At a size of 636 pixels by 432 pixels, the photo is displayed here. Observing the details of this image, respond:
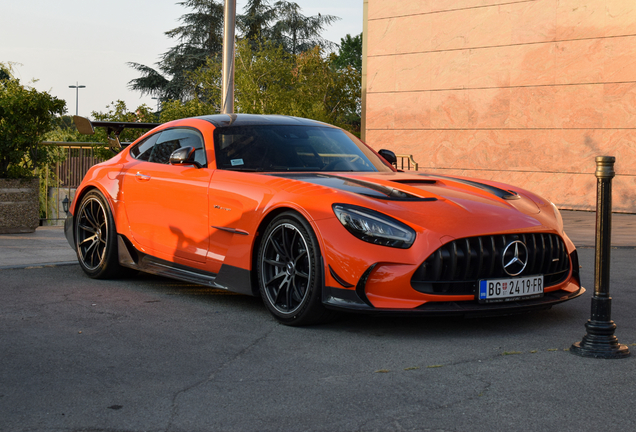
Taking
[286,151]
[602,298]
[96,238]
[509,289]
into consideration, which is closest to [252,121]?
[286,151]

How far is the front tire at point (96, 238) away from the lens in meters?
6.84

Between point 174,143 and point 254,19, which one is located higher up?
point 254,19

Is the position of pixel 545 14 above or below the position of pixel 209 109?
above

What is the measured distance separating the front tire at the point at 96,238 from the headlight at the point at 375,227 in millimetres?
2825

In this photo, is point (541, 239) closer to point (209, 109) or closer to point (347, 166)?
point (347, 166)

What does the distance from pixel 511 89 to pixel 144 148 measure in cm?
1377

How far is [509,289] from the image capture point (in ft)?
15.8

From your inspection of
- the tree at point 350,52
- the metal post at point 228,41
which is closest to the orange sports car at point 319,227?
the metal post at point 228,41

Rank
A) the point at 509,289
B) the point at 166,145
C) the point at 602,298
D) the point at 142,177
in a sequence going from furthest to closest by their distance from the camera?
the point at 166,145
the point at 142,177
the point at 509,289
the point at 602,298

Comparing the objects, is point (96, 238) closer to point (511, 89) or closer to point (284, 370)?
point (284, 370)

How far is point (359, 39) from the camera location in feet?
262

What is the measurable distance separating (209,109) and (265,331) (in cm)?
1564

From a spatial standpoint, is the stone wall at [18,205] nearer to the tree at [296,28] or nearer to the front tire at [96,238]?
the front tire at [96,238]

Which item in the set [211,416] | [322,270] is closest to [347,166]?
[322,270]
